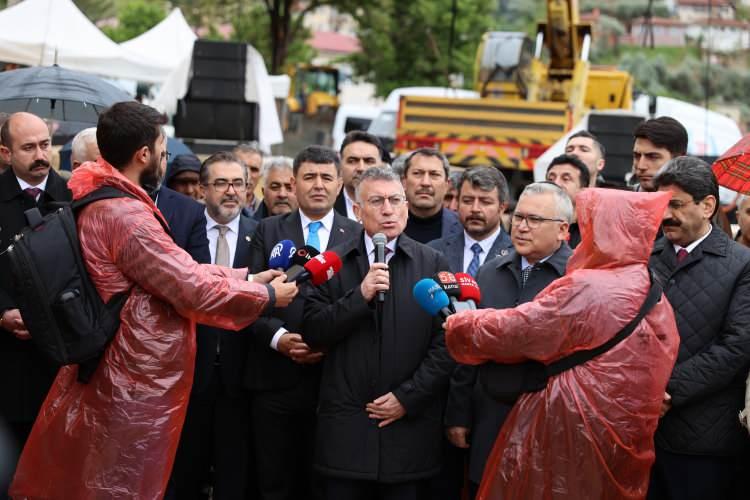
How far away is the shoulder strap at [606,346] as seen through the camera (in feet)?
13.8

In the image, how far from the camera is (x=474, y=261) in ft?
20.3

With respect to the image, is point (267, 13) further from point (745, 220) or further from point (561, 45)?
point (745, 220)

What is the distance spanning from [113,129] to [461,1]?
29868 millimetres

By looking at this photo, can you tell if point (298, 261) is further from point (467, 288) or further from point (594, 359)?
point (594, 359)

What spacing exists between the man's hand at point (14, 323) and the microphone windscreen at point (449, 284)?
224 centimetres

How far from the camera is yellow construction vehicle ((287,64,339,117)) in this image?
4153 cm

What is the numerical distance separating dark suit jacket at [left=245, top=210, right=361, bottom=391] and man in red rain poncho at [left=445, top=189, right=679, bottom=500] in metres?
1.40

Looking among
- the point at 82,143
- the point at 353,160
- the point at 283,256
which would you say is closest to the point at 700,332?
the point at 283,256

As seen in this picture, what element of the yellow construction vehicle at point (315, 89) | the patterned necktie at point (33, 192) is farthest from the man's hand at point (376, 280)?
the yellow construction vehicle at point (315, 89)

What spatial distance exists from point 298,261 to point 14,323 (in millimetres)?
1604

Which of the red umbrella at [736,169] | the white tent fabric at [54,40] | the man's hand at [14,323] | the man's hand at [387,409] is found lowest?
the man's hand at [387,409]

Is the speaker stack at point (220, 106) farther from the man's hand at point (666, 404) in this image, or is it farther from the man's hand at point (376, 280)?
the man's hand at point (666, 404)

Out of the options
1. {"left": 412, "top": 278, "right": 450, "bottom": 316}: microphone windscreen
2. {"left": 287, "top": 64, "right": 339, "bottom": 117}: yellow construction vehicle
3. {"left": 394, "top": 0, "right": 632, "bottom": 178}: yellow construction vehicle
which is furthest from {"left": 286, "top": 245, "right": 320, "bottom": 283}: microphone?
{"left": 287, "top": 64, "right": 339, "bottom": 117}: yellow construction vehicle

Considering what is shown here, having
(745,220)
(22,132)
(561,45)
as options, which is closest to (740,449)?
(745,220)
